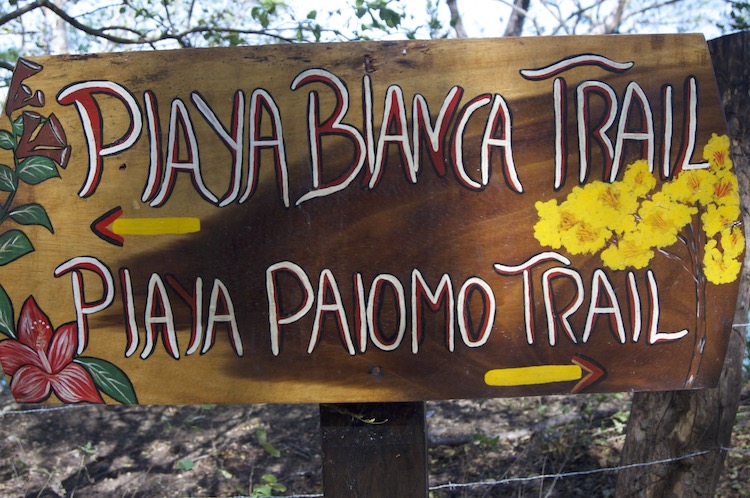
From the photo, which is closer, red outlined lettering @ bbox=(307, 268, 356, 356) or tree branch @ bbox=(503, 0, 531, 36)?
red outlined lettering @ bbox=(307, 268, 356, 356)

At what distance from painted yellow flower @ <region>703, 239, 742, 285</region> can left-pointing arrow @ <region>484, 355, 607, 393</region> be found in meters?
0.28

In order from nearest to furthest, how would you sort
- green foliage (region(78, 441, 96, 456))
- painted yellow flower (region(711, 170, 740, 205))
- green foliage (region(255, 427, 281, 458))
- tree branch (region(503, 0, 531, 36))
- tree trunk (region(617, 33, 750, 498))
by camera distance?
painted yellow flower (region(711, 170, 740, 205)) → tree trunk (region(617, 33, 750, 498)) → green foliage (region(255, 427, 281, 458)) → green foliage (region(78, 441, 96, 456)) → tree branch (region(503, 0, 531, 36))

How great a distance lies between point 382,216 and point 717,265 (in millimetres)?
660

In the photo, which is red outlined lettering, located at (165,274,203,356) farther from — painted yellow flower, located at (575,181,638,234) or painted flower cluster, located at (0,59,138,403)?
painted yellow flower, located at (575,181,638,234)

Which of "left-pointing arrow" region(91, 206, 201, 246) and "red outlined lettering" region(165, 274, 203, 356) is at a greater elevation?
"left-pointing arrow" region(91, 206, 201, 246)

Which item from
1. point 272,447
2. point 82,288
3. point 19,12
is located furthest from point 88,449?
point 82,288

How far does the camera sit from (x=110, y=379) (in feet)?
4.54

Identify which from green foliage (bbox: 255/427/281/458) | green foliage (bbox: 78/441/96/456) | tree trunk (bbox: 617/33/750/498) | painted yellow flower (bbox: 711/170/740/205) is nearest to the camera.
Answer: painted yellow flower (bbox: 711/170/740/205)

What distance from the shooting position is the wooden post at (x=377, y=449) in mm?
1465

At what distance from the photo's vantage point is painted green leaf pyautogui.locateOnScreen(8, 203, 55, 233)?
1370mm

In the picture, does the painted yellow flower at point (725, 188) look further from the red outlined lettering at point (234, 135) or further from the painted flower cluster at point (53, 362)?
the painted flower cluster at point (53, 362)

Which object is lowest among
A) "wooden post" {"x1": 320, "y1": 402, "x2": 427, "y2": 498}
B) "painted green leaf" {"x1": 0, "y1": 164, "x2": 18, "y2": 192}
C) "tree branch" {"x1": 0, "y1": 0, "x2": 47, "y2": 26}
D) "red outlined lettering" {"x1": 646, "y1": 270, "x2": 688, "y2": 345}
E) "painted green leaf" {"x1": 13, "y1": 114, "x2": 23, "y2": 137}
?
"wooden post" {"x1": 320, "y1": 402, "x2": 427, "y2": 498}

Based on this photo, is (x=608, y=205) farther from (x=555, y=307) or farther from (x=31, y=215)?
(x=31, y=215)

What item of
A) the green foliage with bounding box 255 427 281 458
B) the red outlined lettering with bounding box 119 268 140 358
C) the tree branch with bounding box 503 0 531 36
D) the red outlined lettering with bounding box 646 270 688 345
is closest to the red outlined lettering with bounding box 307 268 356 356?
the red outlined lettering with bounding box 119 268 140 358
